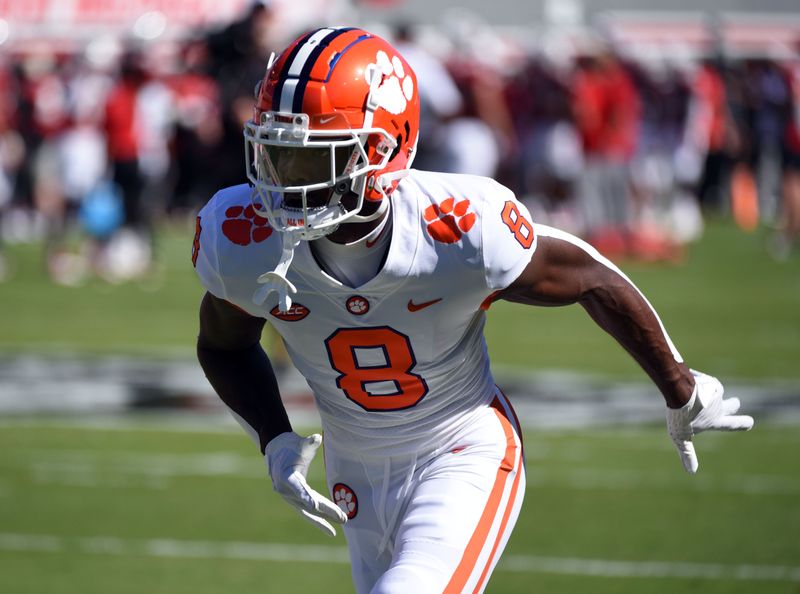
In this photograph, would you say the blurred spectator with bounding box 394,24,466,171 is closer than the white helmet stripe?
No

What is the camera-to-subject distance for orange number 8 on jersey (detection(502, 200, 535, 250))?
3.14 m

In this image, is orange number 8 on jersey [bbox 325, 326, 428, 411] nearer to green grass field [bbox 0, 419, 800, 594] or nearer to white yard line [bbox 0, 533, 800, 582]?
green grass field [bbox 0, 419, 800, 594]

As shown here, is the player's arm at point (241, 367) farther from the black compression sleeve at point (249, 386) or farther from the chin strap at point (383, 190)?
the chin strap at point (383, 190)

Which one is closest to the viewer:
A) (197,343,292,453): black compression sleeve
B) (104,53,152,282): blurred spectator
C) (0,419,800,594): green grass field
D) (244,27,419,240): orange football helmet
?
(244,27,419,240): orange football helmet

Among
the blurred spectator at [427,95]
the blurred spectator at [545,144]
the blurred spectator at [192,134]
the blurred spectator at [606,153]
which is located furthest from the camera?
the blurred spectator at [192,134]

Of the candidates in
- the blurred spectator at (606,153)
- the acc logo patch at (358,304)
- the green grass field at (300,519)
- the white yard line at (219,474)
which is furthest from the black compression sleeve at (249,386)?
the blurred spectator at (606,153)

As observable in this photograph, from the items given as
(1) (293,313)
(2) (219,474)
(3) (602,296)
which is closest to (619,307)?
Result: (3) (602,296)

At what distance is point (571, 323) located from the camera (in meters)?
11.6

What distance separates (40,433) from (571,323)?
17.7ft

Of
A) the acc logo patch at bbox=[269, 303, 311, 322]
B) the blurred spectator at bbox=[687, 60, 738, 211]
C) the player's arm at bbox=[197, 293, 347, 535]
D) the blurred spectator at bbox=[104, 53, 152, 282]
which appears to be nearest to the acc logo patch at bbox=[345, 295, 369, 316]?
the acc logo patch at bbox=[269, 303, 311, 322]

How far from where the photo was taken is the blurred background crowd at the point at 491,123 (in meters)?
15.0

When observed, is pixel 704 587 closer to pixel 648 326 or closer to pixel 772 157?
pixel 648 326

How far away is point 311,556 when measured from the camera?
18.0 feet

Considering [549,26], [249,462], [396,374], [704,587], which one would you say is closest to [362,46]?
[396,374]
